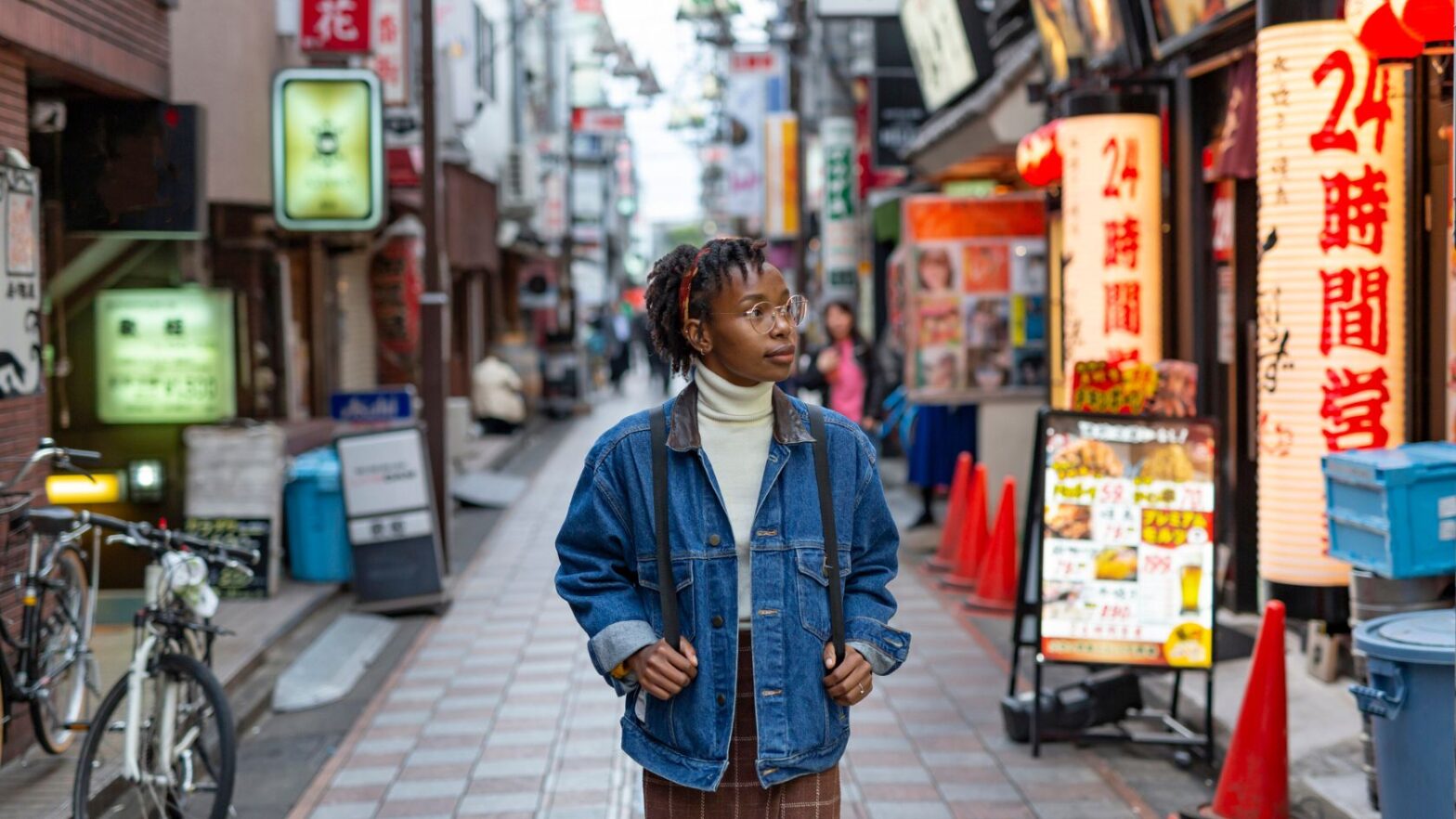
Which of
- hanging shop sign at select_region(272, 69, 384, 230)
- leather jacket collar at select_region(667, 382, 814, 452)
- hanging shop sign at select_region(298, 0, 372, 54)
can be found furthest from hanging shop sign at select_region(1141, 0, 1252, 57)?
leather jacket collar at select_region(667, 382, 814, 452)

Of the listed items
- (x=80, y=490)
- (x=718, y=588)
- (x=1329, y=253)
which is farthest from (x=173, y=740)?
(x=80, y=490)

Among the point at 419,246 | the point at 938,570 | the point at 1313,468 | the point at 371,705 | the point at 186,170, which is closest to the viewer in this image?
the point at 1313,468

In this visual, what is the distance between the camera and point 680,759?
140 inches

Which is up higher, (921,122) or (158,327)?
(921,122)

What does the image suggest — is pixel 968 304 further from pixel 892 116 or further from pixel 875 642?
pixel 875 642

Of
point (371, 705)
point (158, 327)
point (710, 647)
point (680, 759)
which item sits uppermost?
point (158, 327)

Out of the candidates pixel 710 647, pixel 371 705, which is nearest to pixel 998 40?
pixel 371 705

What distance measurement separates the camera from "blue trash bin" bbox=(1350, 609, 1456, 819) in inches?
194

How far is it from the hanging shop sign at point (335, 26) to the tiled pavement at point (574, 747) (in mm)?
4866

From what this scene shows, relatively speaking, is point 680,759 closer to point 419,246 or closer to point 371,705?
point 371,705

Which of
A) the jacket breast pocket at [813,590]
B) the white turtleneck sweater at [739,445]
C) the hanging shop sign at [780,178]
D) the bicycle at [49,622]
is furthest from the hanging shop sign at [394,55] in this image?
the hanging shop sign at [780,178]

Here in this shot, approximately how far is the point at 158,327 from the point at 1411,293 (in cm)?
834

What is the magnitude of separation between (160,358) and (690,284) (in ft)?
29.6

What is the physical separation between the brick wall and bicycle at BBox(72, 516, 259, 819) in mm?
937
